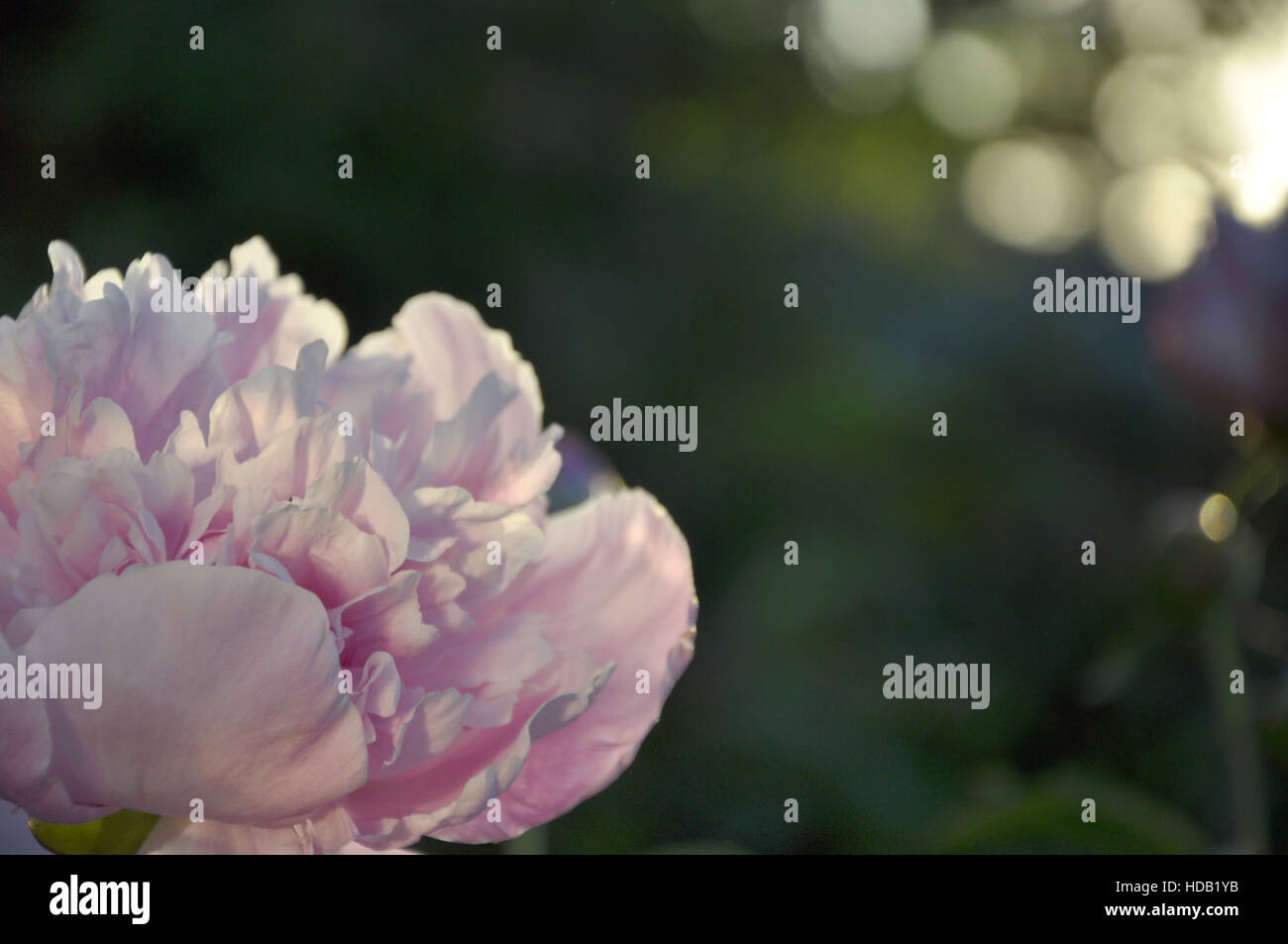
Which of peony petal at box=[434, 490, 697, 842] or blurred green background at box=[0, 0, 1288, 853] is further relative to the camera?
blurred green background at box=[0, 0, 1288, 853]

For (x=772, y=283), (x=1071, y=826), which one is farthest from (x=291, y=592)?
(x=772, y=283)

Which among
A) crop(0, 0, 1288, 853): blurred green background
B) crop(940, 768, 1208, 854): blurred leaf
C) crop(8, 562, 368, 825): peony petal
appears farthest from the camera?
crop(0, 0, 1288, 853): blurred green background

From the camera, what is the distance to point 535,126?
6.44ft

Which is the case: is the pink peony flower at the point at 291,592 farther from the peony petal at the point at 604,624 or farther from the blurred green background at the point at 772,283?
the blurred green background at the point at 772,283

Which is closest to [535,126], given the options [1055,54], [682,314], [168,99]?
[682,314]

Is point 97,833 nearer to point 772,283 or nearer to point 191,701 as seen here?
point 191,701

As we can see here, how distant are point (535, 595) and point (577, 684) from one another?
0.04 meters

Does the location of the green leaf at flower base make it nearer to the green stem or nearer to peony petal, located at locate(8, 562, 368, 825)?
peony petal, located at locate(8, 562, 368, 825)

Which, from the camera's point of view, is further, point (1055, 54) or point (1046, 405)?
point (1055, 54)

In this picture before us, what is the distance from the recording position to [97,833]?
0.98 feet

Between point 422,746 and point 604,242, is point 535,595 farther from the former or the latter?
point 604,242

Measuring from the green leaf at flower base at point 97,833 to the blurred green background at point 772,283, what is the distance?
0.61 metres

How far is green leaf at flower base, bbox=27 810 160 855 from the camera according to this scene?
0.30 meters

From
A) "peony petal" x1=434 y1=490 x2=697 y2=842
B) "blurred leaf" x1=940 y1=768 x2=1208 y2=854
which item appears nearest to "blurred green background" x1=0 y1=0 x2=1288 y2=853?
"blurred leaf" x1=940 y1=768 x2=1208 y2=854
